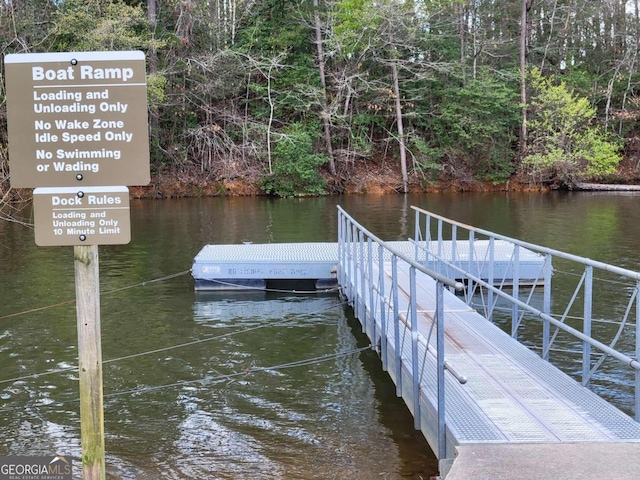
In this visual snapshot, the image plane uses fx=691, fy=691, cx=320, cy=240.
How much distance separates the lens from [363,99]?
Result: 39.3 meters

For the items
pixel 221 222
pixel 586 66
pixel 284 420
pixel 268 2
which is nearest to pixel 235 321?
pixel 284 420

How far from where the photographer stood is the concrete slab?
3.66 meters

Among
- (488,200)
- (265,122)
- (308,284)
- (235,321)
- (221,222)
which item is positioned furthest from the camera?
(265,122)

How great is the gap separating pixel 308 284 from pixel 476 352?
646 centimetres

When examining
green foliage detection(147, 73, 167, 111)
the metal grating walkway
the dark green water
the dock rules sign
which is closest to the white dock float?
the dark green water

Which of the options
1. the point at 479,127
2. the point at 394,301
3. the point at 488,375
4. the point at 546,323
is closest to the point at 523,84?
the point at 479,127

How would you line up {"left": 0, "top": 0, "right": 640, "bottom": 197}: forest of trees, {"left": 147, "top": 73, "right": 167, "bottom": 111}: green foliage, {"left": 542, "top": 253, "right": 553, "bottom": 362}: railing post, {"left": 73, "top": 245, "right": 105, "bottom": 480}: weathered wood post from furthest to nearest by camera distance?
{"left": 0, "top": 0, "right": 640, "bottom": 197}: forest of trees → {"left": 147, "top": 73, "right": 167, "bottom": 111}: green foliage → {"left": 542, "top": 253, "right": 553, "bottom": 362}: railing post → {"left": 73, "top": 245, "right": 105, "bottom": 480}: weathered wood post

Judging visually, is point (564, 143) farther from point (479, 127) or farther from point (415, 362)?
point (415, 362)

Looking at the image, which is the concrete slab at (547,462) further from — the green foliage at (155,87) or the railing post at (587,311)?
the green foliage at (155,87)

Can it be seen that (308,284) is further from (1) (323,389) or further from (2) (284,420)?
(2) (284,420)

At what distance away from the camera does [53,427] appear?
264 inches

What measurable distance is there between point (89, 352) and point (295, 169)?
106ft

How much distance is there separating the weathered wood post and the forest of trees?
31.2m

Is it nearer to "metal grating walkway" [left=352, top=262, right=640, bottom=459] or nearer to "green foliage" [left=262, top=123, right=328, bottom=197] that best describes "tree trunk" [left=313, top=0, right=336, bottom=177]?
"green foliage" [left=262, top=123, right=328, bottom=197]
